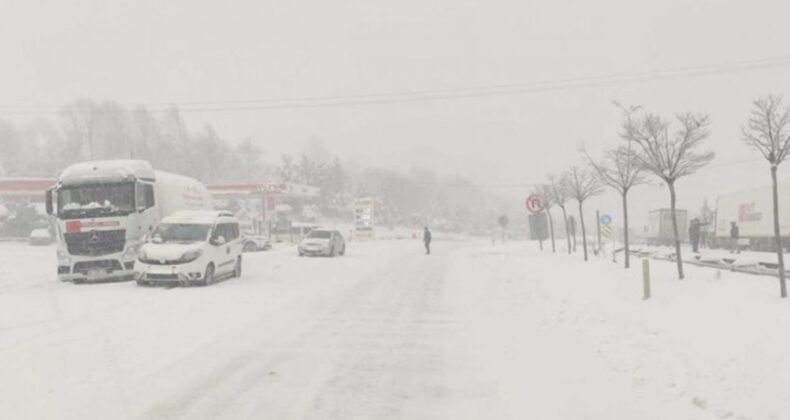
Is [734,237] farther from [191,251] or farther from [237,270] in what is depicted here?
[191,251]

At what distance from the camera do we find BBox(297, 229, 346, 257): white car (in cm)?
3725

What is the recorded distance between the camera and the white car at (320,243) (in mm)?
37250

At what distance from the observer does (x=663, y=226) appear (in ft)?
175

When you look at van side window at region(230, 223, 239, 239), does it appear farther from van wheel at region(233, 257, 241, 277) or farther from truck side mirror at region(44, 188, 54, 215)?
truck side mirror at region(44, 188, 54, 215)

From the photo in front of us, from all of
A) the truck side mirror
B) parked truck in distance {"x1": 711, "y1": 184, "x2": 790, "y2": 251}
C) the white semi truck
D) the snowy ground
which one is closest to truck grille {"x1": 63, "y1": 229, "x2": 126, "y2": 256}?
the white semi truck

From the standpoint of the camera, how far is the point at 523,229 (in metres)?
166

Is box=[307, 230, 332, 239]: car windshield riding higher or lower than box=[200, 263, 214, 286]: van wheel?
higher

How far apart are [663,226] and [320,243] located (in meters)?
28.7

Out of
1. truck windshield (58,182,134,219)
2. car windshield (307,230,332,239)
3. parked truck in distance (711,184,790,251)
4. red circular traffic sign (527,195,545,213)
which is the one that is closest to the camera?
truck windshield (58,182,134,219)

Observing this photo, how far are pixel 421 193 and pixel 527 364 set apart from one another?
167m

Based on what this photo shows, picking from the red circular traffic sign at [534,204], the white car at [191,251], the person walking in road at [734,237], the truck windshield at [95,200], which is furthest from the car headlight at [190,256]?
the person walking in road at [734,237]

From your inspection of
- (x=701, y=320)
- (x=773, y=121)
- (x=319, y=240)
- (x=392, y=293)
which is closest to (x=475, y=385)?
(x=701, y=320)

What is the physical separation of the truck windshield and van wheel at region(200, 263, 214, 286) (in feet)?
10.2

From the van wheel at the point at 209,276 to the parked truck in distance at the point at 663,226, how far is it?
Result: 1521 inches
